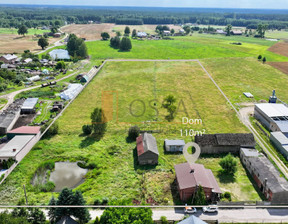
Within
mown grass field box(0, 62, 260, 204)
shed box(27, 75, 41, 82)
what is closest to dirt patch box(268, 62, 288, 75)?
mown grass field box(0, 62, 260, 204)

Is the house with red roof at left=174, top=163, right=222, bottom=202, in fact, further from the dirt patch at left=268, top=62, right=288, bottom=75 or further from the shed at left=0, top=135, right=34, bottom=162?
the dirt patch at left=268, top=62, right=288, bottom=75

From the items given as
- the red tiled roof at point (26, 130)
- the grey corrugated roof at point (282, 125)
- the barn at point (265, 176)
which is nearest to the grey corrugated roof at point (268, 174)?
the barn at point (265, 176)

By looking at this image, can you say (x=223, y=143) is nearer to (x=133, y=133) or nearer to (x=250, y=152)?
(x=250, y=152)

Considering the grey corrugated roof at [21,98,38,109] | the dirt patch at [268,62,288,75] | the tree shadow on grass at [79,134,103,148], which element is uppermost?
the grey corrugated roof at [21,98,38,109]

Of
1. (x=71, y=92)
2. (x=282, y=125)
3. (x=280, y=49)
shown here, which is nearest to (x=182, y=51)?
(x=280, y=49)

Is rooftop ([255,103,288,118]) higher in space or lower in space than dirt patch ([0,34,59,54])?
higher

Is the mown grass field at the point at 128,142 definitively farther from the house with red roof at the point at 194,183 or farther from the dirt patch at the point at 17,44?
the dirt patch at the point at 17,44

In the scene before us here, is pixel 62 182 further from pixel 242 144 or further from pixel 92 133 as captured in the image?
pixel 242 144
